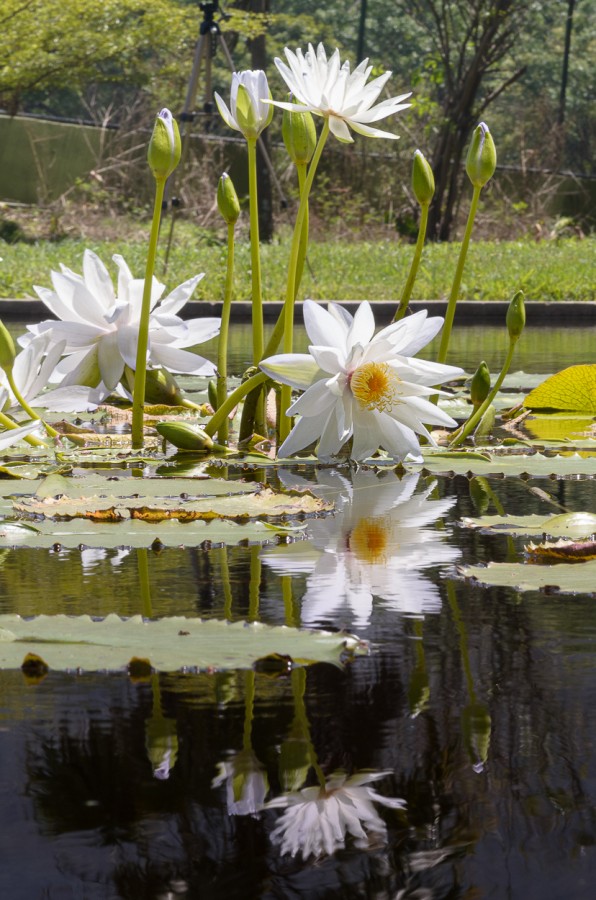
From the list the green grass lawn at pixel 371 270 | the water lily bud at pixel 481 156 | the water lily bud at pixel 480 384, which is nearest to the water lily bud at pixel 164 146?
the water lily bud at pixel 481 156

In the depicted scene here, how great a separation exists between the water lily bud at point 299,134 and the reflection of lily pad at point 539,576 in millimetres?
840

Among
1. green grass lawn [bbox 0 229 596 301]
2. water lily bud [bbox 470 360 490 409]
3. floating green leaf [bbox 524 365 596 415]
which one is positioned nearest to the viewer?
water lily bud [bbox 470 360 490 409]

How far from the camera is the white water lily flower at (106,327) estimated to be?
2.02 meters

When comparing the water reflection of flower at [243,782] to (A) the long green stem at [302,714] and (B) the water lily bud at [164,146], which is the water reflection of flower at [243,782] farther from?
(B) the water lily bud at [164,146]

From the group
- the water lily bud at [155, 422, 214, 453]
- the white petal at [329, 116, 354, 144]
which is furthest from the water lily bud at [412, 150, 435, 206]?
the water lily bud at [155, 422, 214, 453]

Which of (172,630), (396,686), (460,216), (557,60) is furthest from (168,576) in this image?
(557,60)

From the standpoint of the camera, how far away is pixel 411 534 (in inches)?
62.9

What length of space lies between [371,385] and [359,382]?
0.02m

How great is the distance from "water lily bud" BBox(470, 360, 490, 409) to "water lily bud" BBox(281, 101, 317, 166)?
0.53 meters

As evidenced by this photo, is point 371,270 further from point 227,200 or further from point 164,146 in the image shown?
point 164,146

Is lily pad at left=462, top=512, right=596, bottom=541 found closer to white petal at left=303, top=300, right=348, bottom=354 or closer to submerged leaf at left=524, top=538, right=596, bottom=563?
submerged leaf at left=524, top=538, right=596, bottom=563

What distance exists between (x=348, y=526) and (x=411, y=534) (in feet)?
0.34

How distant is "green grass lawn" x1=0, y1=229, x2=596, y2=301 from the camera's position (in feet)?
27.4

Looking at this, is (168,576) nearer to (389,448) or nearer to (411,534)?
(411,534)
